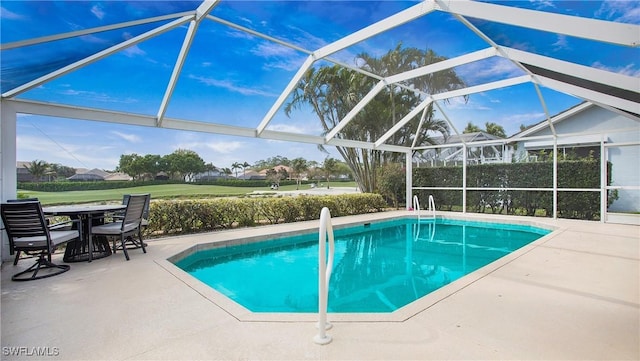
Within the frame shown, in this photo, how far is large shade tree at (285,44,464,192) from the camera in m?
8.26

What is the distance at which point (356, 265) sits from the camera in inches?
260

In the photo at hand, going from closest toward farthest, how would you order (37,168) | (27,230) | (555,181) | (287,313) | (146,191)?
(287,313) → (27,230) → (37,168) → (555,181) → (146,191)

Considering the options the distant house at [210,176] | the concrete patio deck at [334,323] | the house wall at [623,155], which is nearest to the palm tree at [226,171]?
the distant house at [210,176]

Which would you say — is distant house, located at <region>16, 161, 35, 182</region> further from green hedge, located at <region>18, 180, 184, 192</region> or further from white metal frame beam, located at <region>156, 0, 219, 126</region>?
white metal frame beam, located at <region>156, 0, 219, 126</region>

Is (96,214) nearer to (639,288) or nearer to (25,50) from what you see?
(25,50)

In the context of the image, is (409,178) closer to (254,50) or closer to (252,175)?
(252,175)

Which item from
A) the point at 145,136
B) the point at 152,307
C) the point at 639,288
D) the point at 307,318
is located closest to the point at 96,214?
the point at 152,307

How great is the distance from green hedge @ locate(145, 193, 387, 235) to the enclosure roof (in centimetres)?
201

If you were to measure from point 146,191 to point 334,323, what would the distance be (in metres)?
13.3

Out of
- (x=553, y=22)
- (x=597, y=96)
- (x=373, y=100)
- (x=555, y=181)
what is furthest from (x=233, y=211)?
(x=555, y=181)

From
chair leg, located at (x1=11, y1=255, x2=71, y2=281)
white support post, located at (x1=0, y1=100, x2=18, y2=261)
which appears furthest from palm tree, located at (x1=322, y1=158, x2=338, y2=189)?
chair leg, located at (x1=11, y1=255, x2=71, y2=281)

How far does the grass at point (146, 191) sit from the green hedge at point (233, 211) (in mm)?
5371

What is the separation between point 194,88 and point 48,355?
6.05 metres

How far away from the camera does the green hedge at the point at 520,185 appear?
1080cm
